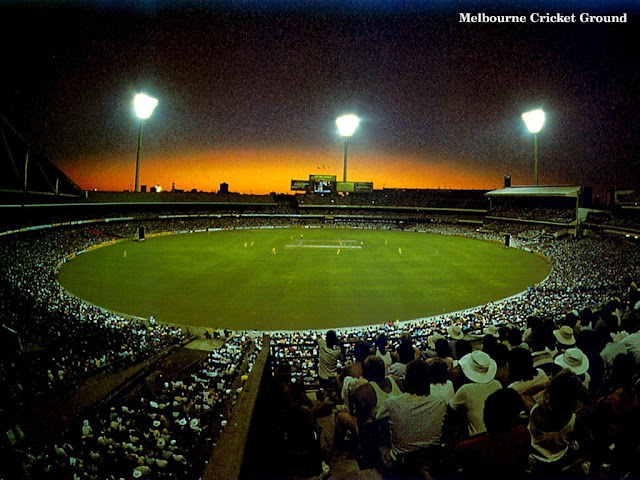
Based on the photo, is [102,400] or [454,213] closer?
[102,400]

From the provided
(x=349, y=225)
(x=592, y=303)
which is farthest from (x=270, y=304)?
(x=349, y=225)

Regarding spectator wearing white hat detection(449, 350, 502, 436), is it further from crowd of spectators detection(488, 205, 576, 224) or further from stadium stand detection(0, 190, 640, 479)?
crowd of spectators detection(488, 205, 576, 224)

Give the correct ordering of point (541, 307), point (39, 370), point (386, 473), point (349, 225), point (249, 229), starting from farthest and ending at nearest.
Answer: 1. point (349, 225)
2. point (249, 229)
3. point (541, 307)
4. point (39, 370)
5. point (386, 473)

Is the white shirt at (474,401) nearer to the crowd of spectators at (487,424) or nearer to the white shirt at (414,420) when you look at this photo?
the crowd of spectators at (487,424)

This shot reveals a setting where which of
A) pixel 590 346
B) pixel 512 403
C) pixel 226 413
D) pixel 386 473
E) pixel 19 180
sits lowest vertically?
pixel 226 413

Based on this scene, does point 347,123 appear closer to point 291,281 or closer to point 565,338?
point 291,281

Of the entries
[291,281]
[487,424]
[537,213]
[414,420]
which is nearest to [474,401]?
[414,420]

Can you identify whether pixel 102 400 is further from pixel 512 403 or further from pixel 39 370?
pixel 512 403
